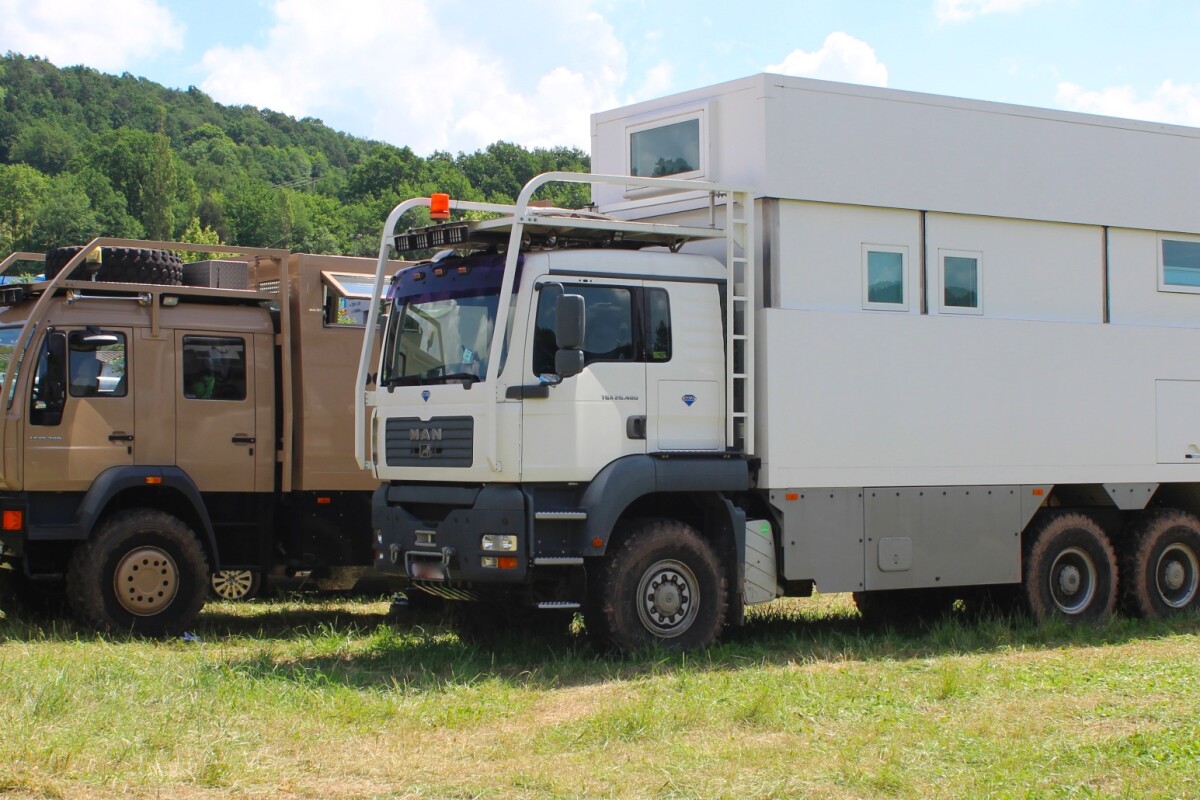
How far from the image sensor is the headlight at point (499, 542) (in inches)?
393

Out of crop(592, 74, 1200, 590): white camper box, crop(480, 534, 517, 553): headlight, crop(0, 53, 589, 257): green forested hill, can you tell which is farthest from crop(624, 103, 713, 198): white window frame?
crop(0, 53, 589, 257): green forested hill

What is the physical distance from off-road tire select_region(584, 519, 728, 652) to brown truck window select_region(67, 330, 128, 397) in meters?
4.78

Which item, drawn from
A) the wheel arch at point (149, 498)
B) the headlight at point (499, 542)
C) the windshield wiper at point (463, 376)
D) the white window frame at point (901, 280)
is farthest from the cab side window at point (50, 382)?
the white window frame at point (901, 280)

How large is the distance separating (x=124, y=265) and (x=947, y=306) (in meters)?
7.13

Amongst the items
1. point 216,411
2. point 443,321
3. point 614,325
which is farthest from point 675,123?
point 216,411

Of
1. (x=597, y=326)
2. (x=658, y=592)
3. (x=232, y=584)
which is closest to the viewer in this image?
(x=597, y=326)

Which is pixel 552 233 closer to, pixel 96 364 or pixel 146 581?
pixel 96 364

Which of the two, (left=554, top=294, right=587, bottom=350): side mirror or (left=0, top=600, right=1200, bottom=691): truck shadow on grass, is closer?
(left=554, top=294, right=587, bottom=350): side mirror

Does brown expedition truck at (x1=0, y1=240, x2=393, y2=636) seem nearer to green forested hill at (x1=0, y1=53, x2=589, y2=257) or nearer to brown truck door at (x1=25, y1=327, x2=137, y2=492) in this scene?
brown truck door at (x1=25, y1=327, x2=137, y2=492)

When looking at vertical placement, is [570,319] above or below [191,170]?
below

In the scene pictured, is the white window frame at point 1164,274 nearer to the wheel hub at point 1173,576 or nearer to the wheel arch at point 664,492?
the wheel hub at point 1173,576

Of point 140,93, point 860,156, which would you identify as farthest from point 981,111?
point 140,93

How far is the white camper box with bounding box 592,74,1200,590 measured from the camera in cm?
1138

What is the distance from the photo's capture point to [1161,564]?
13.4 metres
